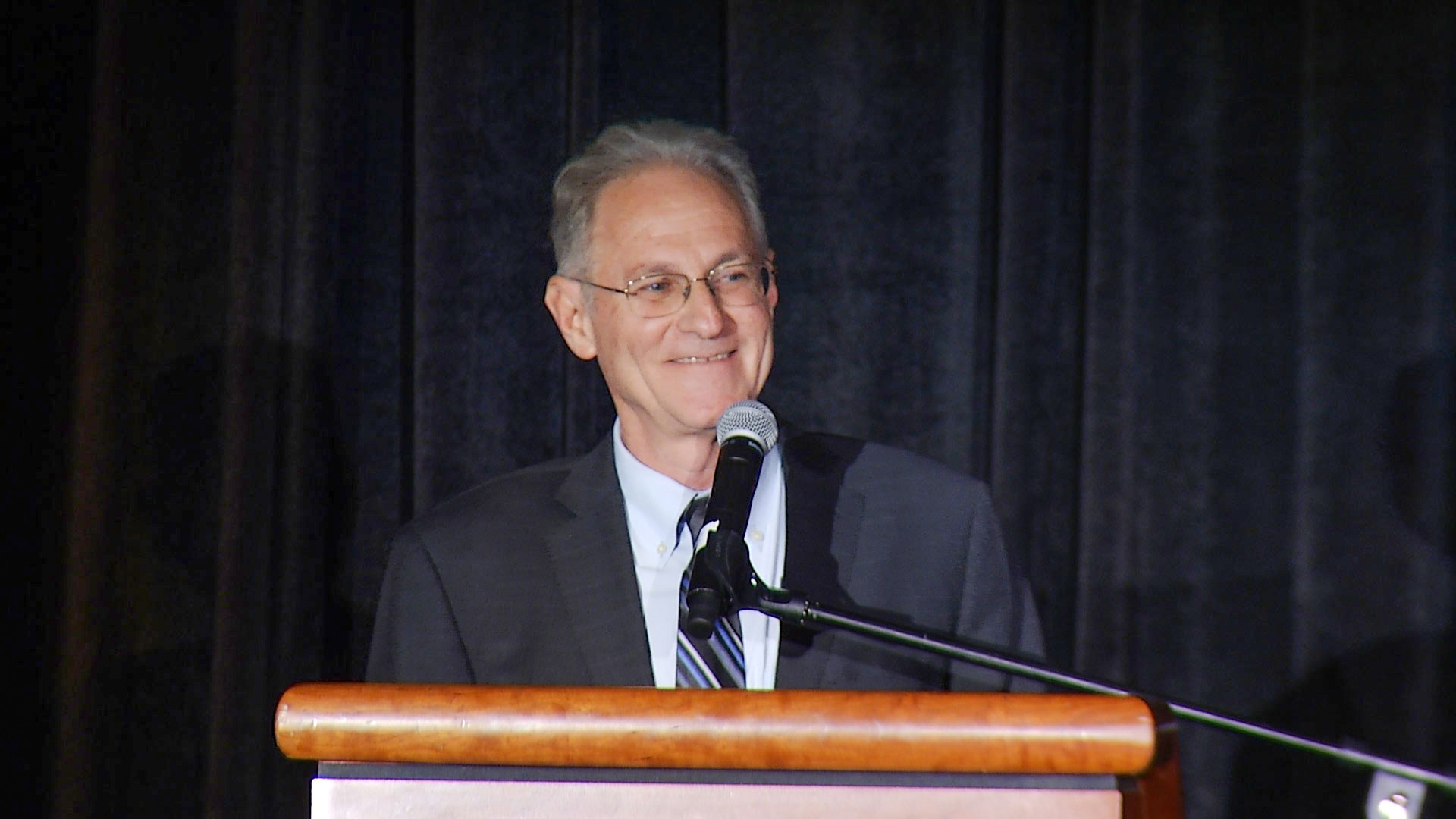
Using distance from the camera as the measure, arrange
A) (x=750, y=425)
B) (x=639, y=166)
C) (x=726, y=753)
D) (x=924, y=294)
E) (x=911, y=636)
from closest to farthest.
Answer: (x=726, y=753) → (x=911, y=636) → (x=750, y=425) → (x=639, y=166) → (x=924, y=294)

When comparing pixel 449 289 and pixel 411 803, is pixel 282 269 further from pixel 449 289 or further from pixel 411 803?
pixel 411 803

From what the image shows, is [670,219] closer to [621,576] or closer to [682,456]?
[682,456]

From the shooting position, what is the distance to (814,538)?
5.93 feet

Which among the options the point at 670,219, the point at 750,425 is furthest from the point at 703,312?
the point at 750,425

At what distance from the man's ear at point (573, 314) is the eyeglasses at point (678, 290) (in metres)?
0.09

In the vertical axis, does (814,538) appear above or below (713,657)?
above

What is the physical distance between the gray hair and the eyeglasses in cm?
9

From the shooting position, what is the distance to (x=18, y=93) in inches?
84.0

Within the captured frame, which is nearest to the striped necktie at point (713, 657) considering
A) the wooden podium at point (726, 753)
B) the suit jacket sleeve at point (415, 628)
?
the suit jacket sleeve at point (415, 628)

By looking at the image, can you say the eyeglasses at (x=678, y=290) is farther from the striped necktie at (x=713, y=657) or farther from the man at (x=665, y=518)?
the striped necktie at (x=713, y=657)

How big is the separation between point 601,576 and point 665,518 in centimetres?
14

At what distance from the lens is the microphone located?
3.63ft

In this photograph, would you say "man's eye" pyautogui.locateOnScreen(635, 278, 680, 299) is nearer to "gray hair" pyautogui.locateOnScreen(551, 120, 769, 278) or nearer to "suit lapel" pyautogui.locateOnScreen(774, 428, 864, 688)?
"gray hair" pyautogui.locateOnScreen(551, 120, 769, 278)

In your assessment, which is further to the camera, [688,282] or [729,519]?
[688,282]
